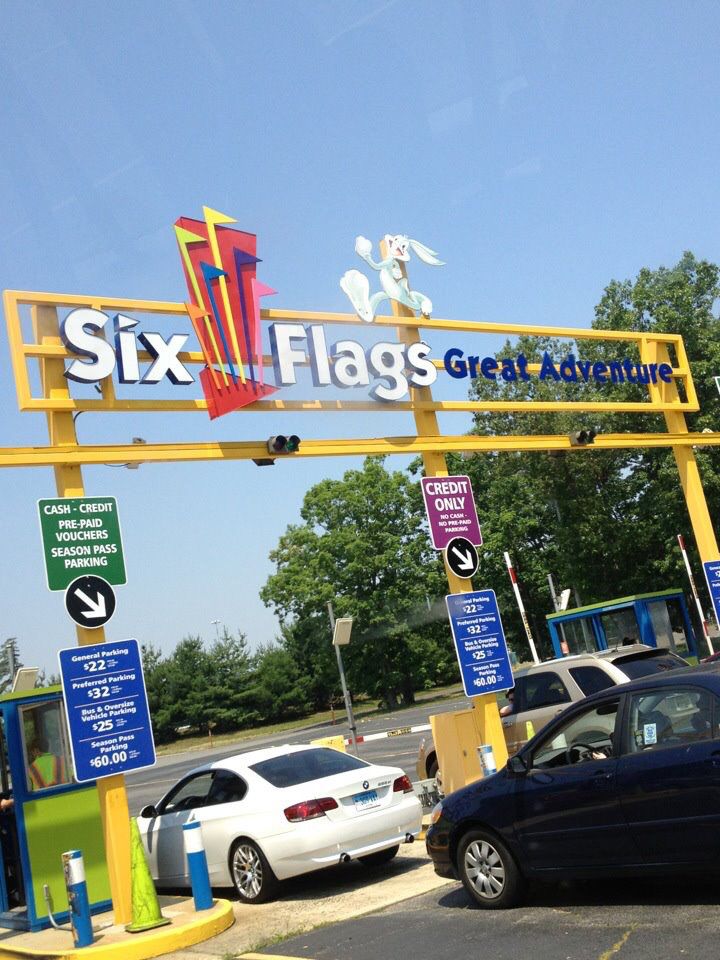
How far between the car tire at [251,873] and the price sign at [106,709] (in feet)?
4.00

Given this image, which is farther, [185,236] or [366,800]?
[185,236]

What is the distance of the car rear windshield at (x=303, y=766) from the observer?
10203 mm

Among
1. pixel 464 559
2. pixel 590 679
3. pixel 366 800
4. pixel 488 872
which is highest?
pixel 464 559

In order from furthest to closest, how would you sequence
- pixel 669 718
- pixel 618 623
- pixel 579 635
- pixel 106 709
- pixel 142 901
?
pixel 579 635 < pixel 618 623 < pixel 106 709 < pixel 142 901 < pixel 669 718

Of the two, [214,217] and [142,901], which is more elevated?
[214,217]

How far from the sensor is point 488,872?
7922 millimetres

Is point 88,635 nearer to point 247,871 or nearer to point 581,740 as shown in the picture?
point 247,871

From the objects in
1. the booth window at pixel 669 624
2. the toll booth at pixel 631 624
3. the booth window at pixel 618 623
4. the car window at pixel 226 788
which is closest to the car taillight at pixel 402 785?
the car window at pixel 226 788

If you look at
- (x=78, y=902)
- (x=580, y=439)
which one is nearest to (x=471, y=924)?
(x=78, y=902)

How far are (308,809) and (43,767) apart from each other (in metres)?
2.99

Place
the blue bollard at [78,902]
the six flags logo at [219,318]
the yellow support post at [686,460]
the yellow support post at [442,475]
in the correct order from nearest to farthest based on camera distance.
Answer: the blue bollard at [78,902], the six flags logo at [219,318], the yellow support post at [442,475], the yellow support post at [686,460]

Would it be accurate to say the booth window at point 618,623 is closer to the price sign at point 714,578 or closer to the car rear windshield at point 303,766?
the price sign at point 714,578

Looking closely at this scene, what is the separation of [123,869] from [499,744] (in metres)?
5.32

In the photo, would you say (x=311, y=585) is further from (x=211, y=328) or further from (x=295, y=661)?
(x=211, y=328)
